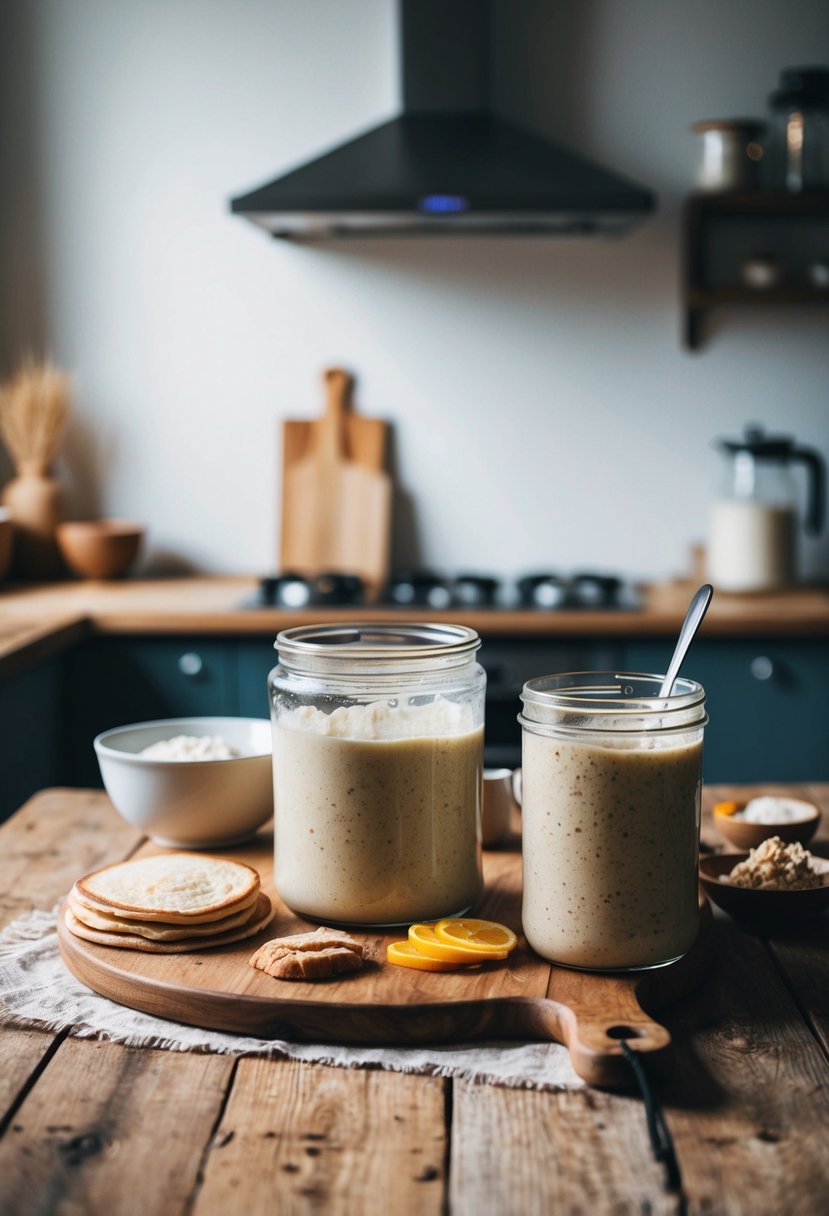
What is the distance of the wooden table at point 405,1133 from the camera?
2.38 feet

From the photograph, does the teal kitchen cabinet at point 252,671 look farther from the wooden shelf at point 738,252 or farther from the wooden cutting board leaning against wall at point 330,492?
the wooden shelf at point 738,252

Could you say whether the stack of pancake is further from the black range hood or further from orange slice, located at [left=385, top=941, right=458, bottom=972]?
the black range hood

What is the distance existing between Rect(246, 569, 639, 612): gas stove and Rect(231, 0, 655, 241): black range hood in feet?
2.70

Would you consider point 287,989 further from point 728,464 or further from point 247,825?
point 728,464

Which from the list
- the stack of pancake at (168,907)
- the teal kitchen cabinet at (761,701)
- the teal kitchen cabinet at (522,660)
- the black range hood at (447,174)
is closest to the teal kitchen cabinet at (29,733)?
the teal kitchen cabinet at (522,660)

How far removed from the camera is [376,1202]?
0.72m

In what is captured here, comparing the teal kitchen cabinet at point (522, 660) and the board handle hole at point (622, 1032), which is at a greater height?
the board handle hole at point (622, 1032)

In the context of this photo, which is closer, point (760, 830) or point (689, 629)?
point (689, 629)

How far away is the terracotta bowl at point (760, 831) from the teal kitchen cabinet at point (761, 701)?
1.40 m

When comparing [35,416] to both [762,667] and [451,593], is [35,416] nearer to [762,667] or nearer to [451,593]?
[451,593]

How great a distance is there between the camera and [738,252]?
130 inches

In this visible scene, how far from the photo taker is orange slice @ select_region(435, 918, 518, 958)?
1.00 metres

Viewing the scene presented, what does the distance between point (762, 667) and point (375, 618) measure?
0.84m

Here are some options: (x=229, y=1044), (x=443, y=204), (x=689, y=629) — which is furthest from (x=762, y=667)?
(x=229, y=1044)
